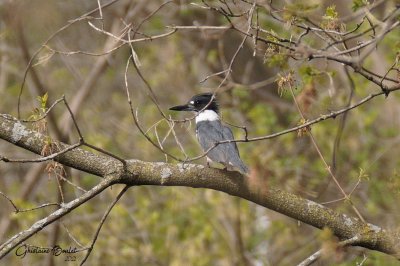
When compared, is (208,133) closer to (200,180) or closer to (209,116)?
(209,116)

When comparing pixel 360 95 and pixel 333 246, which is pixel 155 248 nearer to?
pixel 360 95

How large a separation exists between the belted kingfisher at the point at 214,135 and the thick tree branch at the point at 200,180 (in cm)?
54

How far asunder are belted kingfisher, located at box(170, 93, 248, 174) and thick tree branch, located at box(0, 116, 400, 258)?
0.54 metres

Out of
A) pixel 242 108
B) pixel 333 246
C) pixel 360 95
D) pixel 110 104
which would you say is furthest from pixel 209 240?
pixel 333 246

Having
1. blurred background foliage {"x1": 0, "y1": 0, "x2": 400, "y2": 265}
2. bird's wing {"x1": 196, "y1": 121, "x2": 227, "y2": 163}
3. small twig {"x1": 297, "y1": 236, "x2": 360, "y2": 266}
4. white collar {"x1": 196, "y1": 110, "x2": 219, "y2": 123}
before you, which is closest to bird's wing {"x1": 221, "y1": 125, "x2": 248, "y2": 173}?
bird's wing {"x1": 196, "y1": 121, "x2": 227, "y2": 163}

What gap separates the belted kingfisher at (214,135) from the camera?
14.6 ft

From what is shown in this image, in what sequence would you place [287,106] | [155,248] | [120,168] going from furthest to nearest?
[287,106] < [155,248] < [120,168]

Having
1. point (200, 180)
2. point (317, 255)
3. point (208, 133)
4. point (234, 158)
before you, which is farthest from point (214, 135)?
point (317, 255)

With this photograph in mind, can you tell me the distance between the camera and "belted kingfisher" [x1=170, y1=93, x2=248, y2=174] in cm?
444

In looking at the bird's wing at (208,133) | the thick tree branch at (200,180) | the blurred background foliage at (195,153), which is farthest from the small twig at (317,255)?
the blurred background foliage at (195,153)

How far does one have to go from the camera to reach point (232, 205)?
7102 millimetres

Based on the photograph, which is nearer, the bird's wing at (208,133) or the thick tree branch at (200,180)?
the thick tree branch at (200,180)

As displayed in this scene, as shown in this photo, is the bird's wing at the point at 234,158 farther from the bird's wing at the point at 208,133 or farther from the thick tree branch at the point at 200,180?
the thick tree branch at the point at 200,180

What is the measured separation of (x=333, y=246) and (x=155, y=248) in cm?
497
